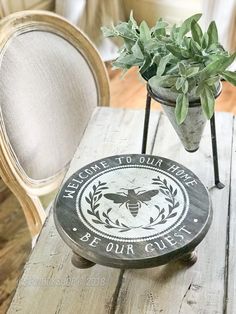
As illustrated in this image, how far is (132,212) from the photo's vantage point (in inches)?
34.8

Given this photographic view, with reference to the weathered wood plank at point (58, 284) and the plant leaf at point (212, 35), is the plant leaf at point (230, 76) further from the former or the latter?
the weathered wood plank at point (58, 284)

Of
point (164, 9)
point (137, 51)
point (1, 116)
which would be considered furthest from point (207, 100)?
point (164, 9)

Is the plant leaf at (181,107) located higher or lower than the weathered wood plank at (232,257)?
higher

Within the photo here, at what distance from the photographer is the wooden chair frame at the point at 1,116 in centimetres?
120

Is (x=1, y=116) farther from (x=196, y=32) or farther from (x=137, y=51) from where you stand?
(x=196, y=32)

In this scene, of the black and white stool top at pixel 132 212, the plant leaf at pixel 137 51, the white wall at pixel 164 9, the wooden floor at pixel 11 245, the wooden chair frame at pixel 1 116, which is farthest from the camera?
the white wall at pixel 164 9

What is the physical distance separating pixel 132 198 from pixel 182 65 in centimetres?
25

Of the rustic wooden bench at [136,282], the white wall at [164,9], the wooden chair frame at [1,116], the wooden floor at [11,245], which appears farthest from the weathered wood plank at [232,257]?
the white wall at [164,9]

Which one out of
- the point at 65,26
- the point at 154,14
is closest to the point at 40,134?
the point at 65,26

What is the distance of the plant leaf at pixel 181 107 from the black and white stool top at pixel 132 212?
129 millimetres

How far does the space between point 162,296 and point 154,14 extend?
6.14 feet

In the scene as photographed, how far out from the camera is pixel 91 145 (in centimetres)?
120

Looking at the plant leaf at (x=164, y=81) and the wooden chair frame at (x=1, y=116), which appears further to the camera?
the wooden chair frame at (x=1, y=116)

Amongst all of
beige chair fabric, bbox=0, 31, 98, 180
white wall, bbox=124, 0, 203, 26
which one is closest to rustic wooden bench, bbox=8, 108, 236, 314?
beige chair fabric, bbox=0, 31, 98, 180
